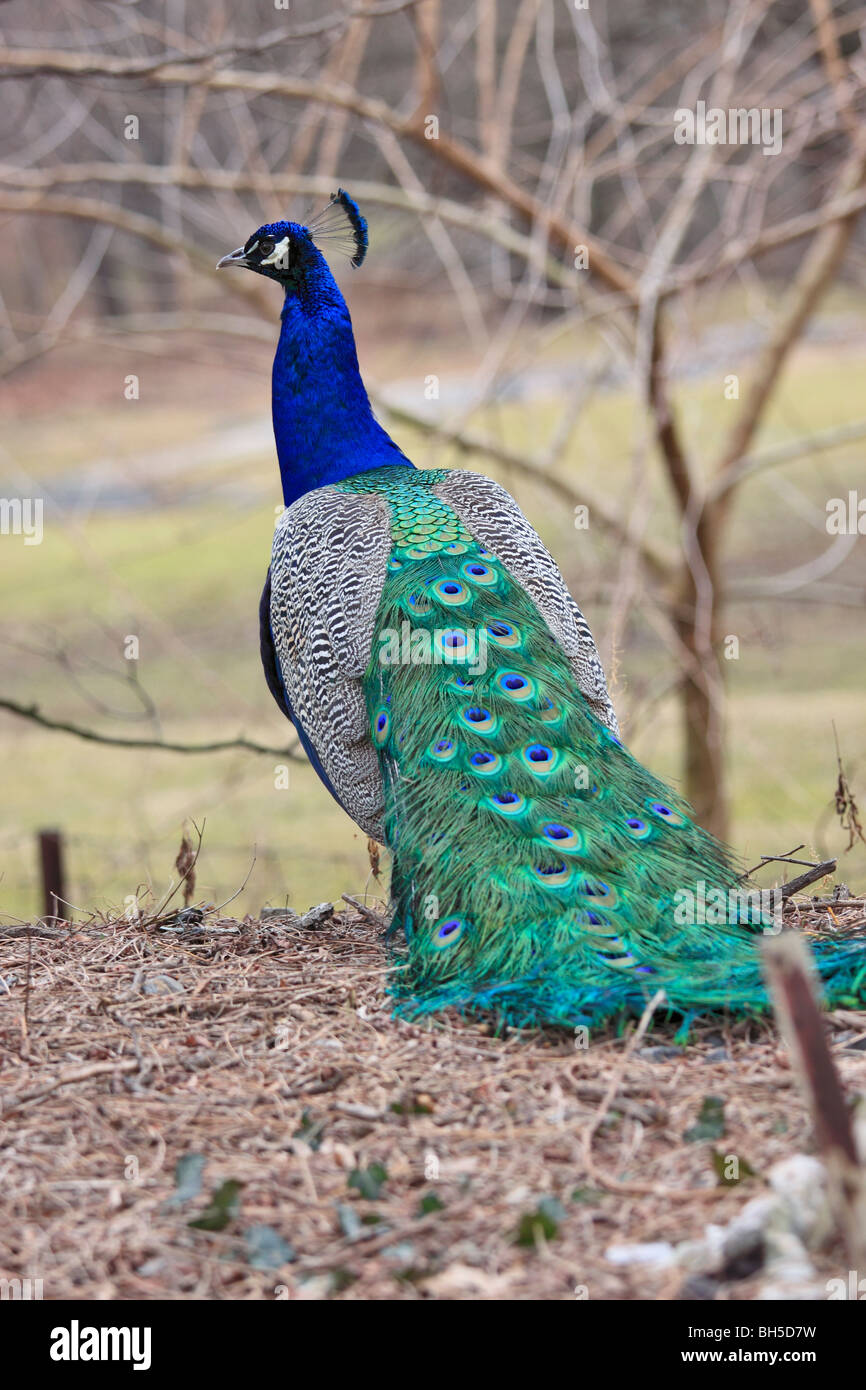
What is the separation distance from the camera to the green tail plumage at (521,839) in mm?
3209

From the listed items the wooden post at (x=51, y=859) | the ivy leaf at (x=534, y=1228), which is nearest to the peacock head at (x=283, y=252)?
the wooden post at (x=51, y=859)

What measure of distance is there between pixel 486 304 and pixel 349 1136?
1044 cm

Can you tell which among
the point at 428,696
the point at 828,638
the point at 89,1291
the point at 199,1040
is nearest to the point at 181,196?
the point at 428,696

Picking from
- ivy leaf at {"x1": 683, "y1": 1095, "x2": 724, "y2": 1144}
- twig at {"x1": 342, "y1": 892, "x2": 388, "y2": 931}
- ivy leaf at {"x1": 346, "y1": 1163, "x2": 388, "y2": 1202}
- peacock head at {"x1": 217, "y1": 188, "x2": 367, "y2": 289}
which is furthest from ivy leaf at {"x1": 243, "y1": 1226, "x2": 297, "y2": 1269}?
peacock head at {"x1": 217, "y1": 188, "x2": 367, "y2": 289}

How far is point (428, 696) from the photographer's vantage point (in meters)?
3.90

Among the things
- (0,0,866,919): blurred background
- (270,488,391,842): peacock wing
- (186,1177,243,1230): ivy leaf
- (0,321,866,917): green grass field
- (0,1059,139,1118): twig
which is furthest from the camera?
(0,321,866,917): green grass field

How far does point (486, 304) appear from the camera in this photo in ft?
40.8

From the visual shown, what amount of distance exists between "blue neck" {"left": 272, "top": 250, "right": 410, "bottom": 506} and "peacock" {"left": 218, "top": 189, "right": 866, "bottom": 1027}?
0.05 feet

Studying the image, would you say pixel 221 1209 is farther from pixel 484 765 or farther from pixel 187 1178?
pixel 484 765

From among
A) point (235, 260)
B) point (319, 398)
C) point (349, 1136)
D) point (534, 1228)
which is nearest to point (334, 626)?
point (319, 398)

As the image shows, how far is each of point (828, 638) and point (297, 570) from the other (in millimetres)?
11582

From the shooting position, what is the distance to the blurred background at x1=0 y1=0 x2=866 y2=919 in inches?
265

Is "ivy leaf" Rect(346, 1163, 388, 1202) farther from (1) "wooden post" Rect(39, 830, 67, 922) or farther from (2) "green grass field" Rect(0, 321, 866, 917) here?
(1) "wooden post" Rect(39, 830, 67, 922)

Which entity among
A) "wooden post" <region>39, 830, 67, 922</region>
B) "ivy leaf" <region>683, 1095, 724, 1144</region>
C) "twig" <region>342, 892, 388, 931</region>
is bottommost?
"ivy leaf" <region>683, 1095, 724, 1144</region>
